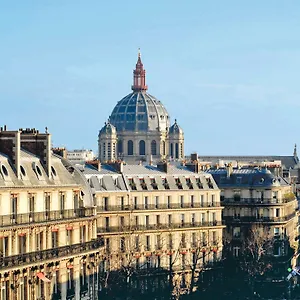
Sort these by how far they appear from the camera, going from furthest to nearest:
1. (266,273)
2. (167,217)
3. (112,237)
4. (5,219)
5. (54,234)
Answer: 1. (266,273)
2. (167,217)
3. (112,237)
4. (54,234)
5. (5,219)

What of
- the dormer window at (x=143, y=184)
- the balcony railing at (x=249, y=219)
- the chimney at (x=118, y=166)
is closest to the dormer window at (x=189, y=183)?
the dormer window at (x=143, y=184)

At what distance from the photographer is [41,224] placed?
7444 cm

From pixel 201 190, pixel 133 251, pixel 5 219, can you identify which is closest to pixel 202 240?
pixel 201 190

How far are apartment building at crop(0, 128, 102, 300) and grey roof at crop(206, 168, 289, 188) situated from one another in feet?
156

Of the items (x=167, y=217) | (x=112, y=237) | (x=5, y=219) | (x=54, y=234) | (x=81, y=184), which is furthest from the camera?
(x=167, y=217)

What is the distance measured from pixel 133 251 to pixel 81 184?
85.4ft

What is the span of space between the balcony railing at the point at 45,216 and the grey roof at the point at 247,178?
48.3 metres

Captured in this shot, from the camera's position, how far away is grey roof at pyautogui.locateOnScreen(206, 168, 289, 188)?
130375 mm

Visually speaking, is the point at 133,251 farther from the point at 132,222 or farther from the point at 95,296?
the point at 95,296

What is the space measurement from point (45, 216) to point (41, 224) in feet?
3.75

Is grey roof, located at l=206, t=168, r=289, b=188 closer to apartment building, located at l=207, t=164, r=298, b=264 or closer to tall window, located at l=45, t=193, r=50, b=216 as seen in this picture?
apartment building, located at l=207, t=164, r=298, b=264

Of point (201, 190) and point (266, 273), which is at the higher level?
point (201, 190)

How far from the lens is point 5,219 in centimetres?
7006

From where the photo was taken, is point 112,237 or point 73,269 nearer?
point 73,269
